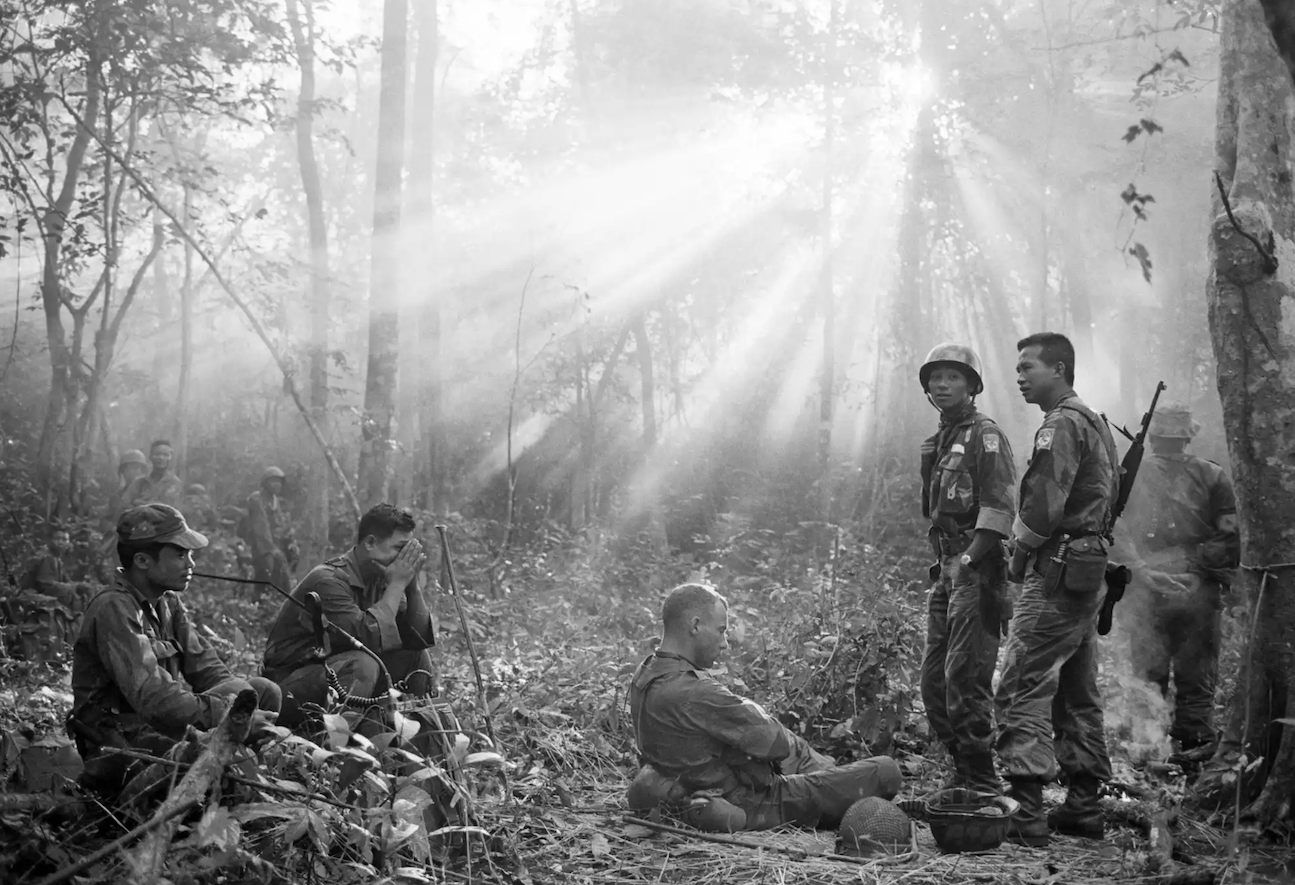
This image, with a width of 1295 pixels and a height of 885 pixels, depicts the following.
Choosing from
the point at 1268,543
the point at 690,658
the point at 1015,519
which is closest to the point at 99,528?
the point at 690,658

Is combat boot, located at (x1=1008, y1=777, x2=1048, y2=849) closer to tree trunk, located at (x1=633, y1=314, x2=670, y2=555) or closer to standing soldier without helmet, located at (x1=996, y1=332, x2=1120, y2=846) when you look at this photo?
standing soldier without helmet, located at (x1=996, y1=332, x2=1120, y2=846)

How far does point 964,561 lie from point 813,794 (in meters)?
1.44

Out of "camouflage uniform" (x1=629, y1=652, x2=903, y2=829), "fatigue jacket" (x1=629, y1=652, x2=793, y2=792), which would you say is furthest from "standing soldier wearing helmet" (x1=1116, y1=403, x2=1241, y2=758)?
"fatigue jacket" (x1=629, y1=652, x2=793, y2=792)

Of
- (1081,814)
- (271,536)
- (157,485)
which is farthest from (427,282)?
(1081,814)

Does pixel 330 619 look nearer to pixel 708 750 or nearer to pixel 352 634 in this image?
pixel 352 634

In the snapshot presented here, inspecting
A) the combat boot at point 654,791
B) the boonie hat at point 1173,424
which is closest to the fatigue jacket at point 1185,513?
the boonie hat at point 1173,424

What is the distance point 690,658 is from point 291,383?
656cm

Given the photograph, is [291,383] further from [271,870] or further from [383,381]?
[271,870]

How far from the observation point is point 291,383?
33.2 ft

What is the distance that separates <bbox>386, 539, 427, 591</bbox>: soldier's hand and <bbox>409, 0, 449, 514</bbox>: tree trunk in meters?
9.92

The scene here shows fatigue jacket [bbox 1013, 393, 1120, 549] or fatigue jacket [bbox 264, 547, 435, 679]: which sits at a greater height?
fatigue jacket [bbox 1013, 393, 1120, 549]

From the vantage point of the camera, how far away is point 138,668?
4043 mm

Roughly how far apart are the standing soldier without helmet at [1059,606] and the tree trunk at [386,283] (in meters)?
8.07

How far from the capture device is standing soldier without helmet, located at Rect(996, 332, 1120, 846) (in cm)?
499
